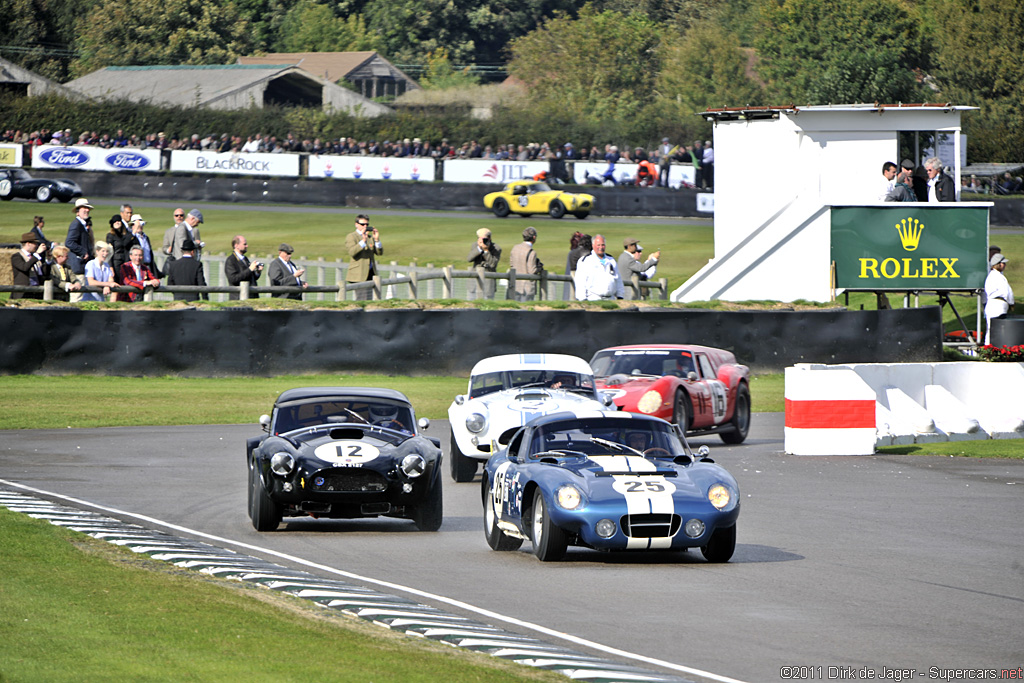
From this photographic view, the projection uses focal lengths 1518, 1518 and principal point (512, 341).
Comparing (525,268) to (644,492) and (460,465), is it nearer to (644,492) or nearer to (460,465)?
(460,465)

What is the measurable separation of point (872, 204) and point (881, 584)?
64.2ft

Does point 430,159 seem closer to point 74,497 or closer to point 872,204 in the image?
point 872,204

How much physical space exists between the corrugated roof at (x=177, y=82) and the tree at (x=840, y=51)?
2835 centimetres

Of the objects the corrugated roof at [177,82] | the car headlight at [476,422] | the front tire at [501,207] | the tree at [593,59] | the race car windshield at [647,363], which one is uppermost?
the tree at [593,59]

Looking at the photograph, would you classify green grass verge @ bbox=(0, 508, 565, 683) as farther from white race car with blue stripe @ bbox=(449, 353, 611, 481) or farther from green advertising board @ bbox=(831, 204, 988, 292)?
green advertising board @ bbox=(831, 204, 988, 292)

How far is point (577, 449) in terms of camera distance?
11.6m

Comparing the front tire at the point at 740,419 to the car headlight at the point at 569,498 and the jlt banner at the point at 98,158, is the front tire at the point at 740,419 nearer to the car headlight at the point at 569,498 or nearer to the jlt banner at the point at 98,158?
the car headlight at the point at 569,498

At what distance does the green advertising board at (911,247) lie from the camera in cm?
2833

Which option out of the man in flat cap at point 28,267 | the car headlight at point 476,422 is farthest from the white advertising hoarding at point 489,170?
the car headlight at point 476,422

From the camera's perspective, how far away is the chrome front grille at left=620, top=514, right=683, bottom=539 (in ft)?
34.6

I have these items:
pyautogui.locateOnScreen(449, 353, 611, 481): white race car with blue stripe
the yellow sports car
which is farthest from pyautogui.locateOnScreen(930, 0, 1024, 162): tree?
pyautogui.locateOnScreen(449, 353, 611, 481): white race car with blue stripe

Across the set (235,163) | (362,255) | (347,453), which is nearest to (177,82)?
(235,163)

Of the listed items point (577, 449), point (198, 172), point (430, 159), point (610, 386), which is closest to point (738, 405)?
point (610, 386)

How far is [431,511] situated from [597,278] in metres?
13.9
